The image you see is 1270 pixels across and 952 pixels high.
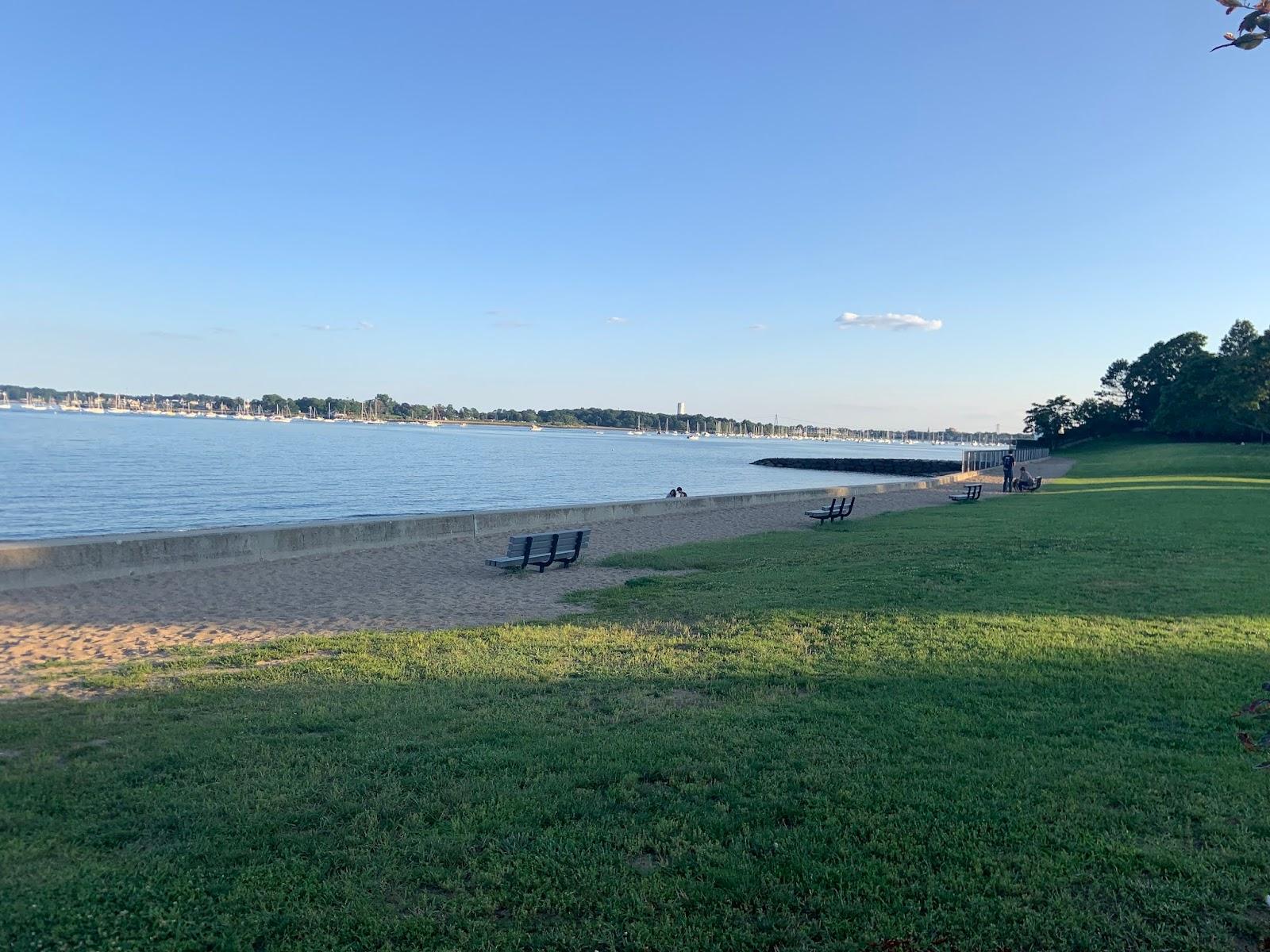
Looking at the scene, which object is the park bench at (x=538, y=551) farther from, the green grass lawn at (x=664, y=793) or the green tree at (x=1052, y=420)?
the green tree at (x=1052, y=420)

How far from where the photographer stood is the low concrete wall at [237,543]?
1127cm

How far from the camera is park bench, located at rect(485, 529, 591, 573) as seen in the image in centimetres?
1323

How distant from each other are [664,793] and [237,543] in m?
11.5

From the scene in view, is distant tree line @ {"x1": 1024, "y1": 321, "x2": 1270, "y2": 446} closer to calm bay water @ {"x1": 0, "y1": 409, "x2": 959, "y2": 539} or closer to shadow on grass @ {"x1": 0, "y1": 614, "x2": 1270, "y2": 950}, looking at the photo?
calm bay water @ {"x1": 0, "y1": 409, "x2": 959, "y2": 539}

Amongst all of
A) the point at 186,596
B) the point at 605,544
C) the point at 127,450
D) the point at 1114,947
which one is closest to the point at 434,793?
the point at 1114,947

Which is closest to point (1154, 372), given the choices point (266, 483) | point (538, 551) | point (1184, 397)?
point (1184, 397)

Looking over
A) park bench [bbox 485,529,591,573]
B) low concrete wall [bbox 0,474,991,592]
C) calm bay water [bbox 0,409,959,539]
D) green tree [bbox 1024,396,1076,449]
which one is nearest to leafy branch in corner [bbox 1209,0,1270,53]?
park bench [bbox 485,529,591,573]

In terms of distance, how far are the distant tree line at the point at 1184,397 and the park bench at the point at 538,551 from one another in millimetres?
65600

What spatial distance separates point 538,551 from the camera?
13.4m

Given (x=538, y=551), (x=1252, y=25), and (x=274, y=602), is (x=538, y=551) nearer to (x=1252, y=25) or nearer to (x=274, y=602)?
(x=274, y=602)

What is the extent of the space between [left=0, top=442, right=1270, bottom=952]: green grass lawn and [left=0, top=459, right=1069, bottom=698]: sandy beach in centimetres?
112

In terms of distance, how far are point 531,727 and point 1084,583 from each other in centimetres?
793

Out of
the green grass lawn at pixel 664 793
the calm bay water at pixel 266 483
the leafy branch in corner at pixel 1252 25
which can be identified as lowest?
the calm bay water at pixel 266 483

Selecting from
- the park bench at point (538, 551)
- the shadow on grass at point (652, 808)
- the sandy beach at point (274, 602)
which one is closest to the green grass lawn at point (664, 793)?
the shadow on grass at point (652, 808)
